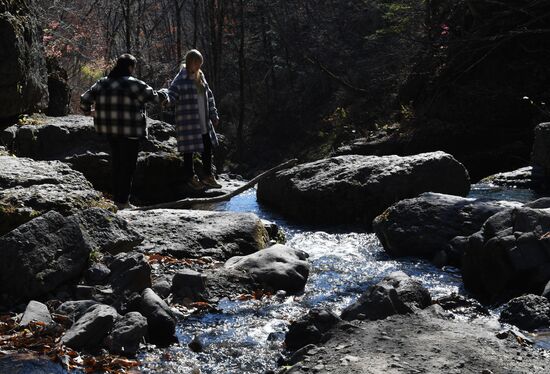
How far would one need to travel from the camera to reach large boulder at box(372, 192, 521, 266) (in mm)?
8875

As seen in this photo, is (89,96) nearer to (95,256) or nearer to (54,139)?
(95,256)

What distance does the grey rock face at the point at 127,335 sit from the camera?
5195 mm

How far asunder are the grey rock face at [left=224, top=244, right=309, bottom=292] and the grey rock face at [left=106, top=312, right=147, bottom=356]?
75.1 inches

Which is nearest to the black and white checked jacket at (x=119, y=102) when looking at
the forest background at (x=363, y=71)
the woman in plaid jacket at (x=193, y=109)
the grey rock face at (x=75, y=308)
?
the woman in plaid jacket at (x=193, y=109)

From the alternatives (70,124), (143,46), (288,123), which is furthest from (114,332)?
(143,46)

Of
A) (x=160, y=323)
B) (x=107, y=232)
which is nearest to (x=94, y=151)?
(x=107, y=232)

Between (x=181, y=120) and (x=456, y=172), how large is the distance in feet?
14.9

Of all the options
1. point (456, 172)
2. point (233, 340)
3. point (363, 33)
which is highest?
point (363, 33)

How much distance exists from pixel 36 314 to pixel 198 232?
10.3 ft

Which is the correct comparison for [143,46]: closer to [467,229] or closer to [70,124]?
[70,124]

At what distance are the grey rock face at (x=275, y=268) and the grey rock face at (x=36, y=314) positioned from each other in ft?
7.25

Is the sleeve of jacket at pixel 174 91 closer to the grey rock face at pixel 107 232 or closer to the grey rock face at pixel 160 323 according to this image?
the grey rock face at pixel 107 232

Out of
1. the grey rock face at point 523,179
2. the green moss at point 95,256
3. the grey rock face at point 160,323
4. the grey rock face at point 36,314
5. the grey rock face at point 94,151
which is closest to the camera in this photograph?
the grey rock face at point 36,314

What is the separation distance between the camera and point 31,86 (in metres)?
8.55
